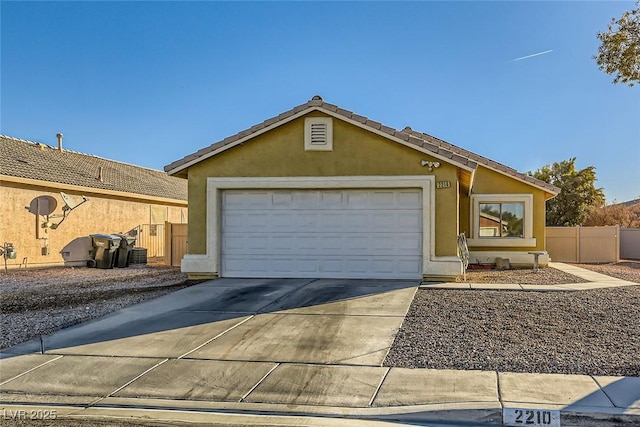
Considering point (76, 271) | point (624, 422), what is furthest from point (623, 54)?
point (76, 271)

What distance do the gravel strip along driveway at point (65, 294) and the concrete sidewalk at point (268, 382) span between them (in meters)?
0.87

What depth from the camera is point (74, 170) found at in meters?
22.8

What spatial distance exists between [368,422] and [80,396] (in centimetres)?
323

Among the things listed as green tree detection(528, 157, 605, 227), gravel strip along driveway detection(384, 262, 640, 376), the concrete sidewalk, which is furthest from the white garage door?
green tree detection(528, 157, 605, 227)

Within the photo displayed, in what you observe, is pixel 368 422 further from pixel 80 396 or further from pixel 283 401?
pixel 80 396

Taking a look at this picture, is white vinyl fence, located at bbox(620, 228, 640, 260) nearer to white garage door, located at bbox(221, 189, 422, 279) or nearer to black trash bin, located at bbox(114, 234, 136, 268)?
white garage door, located at bbox(221, 189, 422, 279)

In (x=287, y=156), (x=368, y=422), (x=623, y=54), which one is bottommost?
(x=368, y=422)

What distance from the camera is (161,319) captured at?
9391 mm

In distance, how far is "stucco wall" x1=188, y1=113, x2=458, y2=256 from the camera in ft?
43.0

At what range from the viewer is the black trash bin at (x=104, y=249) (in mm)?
19609

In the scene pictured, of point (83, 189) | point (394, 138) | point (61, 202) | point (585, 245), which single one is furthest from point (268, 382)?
point (585, 245)

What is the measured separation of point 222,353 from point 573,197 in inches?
1160

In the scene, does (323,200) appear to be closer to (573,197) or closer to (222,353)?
(222,353)

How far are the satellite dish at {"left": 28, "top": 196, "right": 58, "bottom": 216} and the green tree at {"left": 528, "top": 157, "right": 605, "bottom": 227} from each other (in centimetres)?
2676
